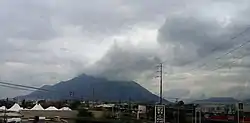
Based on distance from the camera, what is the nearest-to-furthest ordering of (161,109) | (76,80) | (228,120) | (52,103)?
(161,109) < (228,120) < (52,103) < (76,80)

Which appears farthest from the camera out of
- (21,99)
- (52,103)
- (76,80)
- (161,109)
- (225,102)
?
(76,80)

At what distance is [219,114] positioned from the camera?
80562 millimetres

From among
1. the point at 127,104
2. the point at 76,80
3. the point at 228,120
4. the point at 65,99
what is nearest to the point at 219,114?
the point at 228,120

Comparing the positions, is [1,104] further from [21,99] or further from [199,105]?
[199,105]

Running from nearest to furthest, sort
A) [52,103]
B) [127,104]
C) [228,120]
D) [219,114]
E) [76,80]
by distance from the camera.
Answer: [228,120] < [219,114] < [127,104] < [52,103] < [76,80]

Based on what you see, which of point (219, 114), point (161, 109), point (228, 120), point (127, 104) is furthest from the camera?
point (127, 104)

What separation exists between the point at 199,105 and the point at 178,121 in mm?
4536

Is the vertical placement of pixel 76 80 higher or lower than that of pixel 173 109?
higher

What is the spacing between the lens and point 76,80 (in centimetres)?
18150

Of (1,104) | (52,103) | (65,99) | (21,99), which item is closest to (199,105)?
(65,99)

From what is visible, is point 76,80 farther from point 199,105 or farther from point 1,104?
point 199,105

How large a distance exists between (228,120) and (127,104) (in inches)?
921

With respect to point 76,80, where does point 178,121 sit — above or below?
below

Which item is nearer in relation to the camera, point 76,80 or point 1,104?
point 1,104
